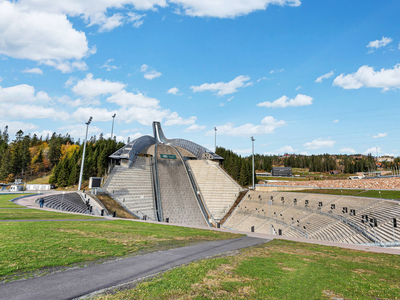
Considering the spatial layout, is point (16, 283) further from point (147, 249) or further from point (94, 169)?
point (94, 169)

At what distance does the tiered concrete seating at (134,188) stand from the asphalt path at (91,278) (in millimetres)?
34854

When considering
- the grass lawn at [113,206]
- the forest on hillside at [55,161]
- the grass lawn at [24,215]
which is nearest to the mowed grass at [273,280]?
the grass lawn at [24,215]

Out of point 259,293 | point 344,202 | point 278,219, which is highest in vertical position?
point 259,293

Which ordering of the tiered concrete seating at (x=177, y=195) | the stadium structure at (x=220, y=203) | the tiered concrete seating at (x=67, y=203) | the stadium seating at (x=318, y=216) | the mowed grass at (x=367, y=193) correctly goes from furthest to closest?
the tiered concrete seating at (x=177, y=195) → the mowed grass at (x=367, y=193) → the tiered concrete seating at (x=67, y=203) → the stadium structure at (x=220, y=203) → the stadium seating at (x=318, y=216)

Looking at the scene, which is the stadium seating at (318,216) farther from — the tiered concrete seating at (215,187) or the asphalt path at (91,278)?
the asphalt path at (91,278)

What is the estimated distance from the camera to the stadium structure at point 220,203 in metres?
26.6

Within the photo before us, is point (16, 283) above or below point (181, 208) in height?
above

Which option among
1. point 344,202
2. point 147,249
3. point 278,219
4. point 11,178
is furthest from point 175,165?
point 11,178

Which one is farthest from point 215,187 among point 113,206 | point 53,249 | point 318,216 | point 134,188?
point 53,249

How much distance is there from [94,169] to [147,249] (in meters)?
71.1

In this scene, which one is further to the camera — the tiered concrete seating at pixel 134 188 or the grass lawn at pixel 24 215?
the tiered concrete seating at pixel 134 188

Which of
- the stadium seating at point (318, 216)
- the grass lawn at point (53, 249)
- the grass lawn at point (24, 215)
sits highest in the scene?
the grass lawn at point (53, 249)

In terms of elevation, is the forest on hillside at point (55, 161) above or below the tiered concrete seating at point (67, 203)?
above

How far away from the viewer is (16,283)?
5.86 metres
